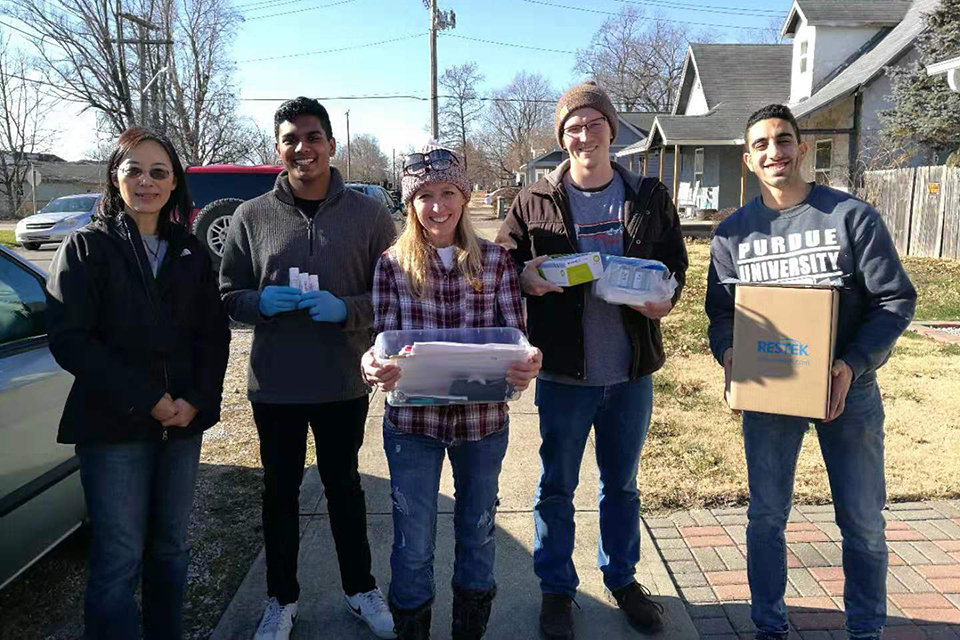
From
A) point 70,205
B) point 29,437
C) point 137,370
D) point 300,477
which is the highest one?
point 70,205

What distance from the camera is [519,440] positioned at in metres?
5.11

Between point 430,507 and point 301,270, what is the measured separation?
3.32 feet

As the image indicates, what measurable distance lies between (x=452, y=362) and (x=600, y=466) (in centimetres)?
103

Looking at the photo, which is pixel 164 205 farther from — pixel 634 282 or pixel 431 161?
pixel 634 282

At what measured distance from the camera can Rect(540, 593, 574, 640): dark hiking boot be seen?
281 cm

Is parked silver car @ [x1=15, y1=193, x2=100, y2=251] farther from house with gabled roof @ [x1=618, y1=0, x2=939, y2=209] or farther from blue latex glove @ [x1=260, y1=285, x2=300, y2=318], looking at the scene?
blue latex glove @ [x1=260, y1=285, x2=300, y2=318]

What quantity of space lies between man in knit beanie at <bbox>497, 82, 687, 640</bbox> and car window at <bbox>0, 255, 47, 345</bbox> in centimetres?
215

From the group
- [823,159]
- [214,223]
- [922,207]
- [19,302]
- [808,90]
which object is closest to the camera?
[19,302]

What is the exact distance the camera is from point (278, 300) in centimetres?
252

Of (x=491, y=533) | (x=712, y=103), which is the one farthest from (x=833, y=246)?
(x=712, y=103)

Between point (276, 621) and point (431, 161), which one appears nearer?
point (431, 161)

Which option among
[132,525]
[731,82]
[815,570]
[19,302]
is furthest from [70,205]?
[815,570]

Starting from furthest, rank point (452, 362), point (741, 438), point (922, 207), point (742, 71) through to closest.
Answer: point (742, 71), point (922, 207), point (741, 438), point (452, 362)

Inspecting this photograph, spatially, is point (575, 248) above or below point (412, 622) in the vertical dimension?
above
